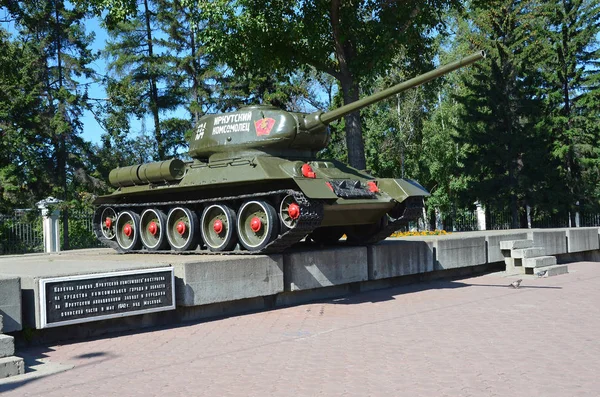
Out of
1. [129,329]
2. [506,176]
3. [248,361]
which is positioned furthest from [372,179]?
[506,176]

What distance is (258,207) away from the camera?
1188 centimetres

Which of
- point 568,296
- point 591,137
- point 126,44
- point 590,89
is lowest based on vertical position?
point 568,296

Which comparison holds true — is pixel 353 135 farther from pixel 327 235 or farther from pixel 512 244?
pixel 327 235

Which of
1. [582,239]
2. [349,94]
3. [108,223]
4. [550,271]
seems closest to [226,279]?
[108,223]

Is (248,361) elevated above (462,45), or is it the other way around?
(462,45)

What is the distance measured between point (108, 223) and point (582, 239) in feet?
41.9

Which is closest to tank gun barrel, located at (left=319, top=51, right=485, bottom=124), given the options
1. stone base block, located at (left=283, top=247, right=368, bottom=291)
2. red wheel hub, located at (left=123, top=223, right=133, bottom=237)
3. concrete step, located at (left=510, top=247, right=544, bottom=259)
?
stone base block, located at (left=283, top=247, right=368, bottom=291)

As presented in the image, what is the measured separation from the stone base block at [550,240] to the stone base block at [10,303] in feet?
42.2

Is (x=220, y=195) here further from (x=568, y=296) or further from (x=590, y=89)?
(x=590, y=89)

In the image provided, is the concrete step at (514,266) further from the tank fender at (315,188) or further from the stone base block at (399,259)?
the tank fender at (315,188)

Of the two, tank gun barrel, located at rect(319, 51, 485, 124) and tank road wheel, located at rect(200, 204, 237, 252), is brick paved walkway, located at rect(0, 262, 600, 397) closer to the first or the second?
tank road wheel, located at rect(200, 204, 237, 252)

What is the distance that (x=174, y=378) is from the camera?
6.49m

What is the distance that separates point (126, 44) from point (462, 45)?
17.0 m

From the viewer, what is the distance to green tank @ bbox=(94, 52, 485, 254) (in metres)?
11.4
